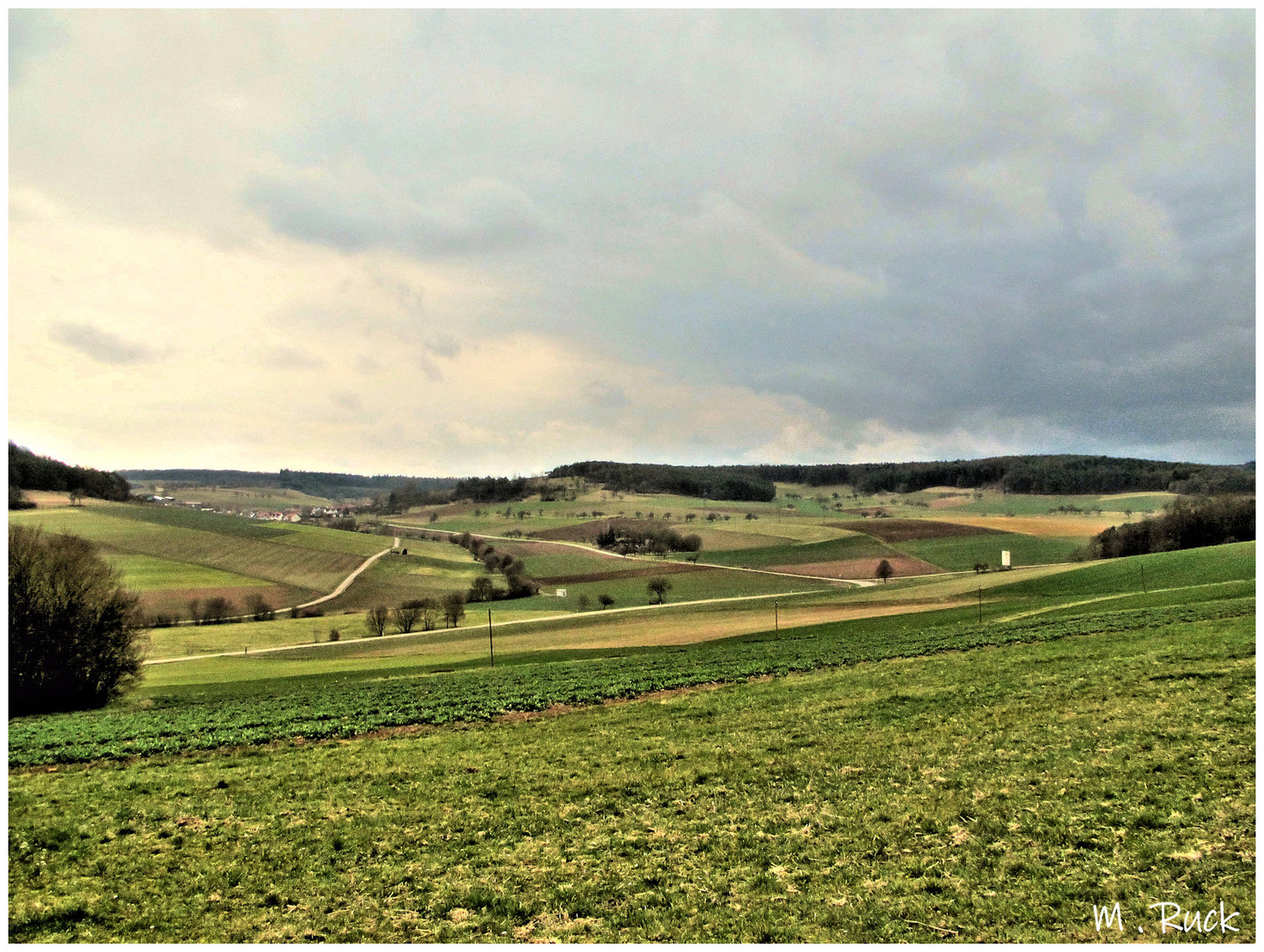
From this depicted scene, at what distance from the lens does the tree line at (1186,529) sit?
3231 inches

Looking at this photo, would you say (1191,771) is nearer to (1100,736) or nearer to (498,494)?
(1100,736)

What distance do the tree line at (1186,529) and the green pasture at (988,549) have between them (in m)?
5.16

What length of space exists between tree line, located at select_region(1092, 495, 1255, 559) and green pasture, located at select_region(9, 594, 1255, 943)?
7998 centimetres

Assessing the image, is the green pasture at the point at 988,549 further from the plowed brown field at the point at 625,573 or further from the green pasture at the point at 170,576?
the green pasture at the point at 170,576

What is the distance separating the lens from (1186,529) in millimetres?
84562

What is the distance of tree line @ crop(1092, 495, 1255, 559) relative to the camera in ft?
269

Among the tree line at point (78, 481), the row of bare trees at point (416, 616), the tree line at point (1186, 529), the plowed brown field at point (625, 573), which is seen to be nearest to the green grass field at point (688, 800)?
the row of bare trees at point (416, 616)

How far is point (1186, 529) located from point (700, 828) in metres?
97.8

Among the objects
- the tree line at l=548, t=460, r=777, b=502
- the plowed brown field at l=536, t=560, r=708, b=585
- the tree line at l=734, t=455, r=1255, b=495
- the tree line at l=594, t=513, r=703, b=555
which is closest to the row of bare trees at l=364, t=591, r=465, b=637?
the plowed brown field at l=536, t=560, r=708, b=585

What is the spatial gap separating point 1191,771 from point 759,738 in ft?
28.8

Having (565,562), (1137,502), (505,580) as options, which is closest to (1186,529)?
(1137,502)

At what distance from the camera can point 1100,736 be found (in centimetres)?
1472

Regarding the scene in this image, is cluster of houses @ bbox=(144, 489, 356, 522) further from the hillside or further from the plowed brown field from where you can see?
the plowed brown field

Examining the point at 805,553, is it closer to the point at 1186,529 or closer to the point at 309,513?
the point at 1186,529
